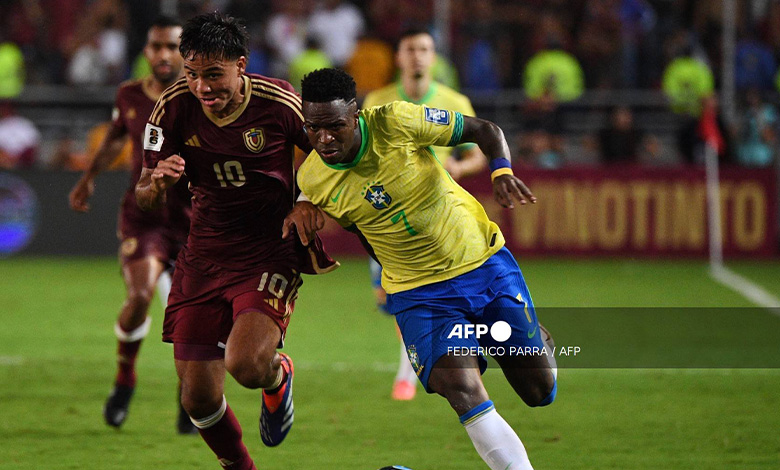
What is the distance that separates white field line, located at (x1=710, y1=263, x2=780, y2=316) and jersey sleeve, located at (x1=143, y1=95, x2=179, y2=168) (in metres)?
8.22

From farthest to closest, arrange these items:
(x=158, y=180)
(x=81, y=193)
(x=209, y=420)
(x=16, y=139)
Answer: (x=16, y=139) < (x=81, y=193) < (x=209, y=420) < (x=158, y=180)

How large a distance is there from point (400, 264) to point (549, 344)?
917 mm

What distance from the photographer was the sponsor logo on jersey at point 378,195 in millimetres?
5359

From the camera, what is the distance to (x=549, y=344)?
19.2 ft

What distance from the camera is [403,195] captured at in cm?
538

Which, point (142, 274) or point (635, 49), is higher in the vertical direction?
point (142, 274)

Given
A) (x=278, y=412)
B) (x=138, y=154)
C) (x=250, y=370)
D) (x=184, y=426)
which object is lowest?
(x=184, y=426)

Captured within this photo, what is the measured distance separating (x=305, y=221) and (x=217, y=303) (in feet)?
2.67

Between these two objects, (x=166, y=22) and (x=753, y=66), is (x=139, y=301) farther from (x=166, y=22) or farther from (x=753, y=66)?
(x=753, y=66)

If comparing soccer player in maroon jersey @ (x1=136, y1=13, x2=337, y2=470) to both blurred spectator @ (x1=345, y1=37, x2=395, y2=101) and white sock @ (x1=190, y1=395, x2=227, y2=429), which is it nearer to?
white sock @ (x1=190, y1=395, x2=227, y2=429)

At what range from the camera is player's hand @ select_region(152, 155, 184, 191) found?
523 cm

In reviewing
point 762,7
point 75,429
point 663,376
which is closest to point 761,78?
point 762,7

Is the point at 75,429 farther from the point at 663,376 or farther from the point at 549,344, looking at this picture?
the point at 663,376

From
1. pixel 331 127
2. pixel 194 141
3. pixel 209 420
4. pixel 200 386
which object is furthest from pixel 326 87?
pixel 209 420
